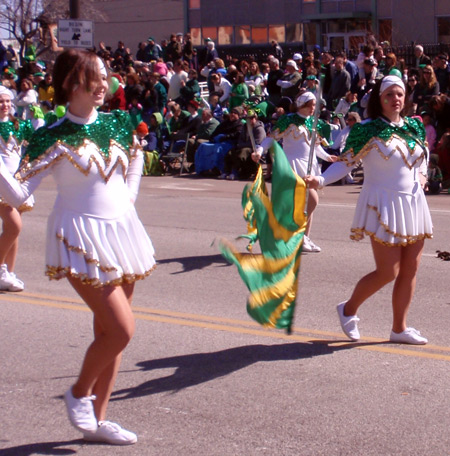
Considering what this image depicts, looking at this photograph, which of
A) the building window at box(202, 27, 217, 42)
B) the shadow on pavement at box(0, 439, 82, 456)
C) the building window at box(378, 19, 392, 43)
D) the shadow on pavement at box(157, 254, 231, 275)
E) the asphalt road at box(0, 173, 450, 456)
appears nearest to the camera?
the shadow on pavement at box(0, 439, 82, 456)

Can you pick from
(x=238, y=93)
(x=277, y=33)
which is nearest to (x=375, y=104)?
(x=238, y=93)

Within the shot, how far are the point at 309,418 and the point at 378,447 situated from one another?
52cm

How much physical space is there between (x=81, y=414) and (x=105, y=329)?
18.4 inches

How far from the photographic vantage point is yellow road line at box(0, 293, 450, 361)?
6207 millimetres

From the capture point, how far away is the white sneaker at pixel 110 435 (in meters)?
4.54

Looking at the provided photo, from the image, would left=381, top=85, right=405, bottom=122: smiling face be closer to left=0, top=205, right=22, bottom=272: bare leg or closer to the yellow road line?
the yellow road line

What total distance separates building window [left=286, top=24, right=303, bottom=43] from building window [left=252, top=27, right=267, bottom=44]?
160 centimetres

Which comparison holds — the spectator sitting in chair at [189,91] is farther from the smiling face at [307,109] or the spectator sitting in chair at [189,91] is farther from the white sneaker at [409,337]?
the white sneaker at [409,337]

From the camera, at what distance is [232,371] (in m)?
5.79

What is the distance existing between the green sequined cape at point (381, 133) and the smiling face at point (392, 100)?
89 mm

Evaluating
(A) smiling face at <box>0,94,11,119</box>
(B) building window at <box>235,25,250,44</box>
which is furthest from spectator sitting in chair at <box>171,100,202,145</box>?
(B) building window at <box>235,25,250,44</box>

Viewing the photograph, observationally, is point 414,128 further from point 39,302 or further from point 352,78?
point 352,78

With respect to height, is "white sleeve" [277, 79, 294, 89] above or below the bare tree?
below

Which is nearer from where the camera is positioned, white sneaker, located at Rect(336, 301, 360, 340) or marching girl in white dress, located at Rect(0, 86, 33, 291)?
white sneaker, located at Rect(336, 301, 360, 340)
